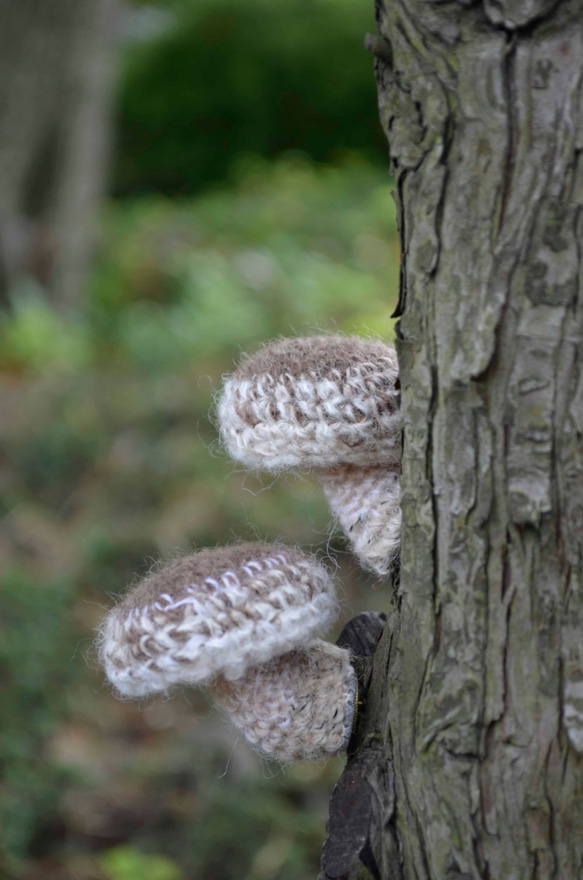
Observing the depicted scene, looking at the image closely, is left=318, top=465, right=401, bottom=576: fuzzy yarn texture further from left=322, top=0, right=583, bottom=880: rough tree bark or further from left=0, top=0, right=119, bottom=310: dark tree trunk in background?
left=0, top=0, right=119, bottom=310: dark tree trunk in background

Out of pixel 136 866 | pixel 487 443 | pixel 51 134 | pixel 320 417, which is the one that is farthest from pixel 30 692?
pixel 51 134

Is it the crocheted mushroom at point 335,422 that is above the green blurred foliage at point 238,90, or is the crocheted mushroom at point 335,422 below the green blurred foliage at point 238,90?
below

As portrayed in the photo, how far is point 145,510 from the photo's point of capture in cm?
272

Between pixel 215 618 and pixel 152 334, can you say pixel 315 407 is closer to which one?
pixel 215 618

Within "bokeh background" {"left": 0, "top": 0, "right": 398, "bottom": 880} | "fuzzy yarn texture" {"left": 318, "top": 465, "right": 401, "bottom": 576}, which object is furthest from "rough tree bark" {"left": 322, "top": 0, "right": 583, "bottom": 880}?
"bokeh background" {"left": 0, "top": 0, "right": 398, "bottom": 880}

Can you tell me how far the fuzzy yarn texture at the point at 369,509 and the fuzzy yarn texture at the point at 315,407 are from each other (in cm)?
2

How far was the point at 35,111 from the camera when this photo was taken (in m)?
3.91

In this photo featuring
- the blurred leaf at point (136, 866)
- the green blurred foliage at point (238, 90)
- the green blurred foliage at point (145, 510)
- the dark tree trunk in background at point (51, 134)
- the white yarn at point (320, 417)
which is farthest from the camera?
the green blurred foliage at point (238, 90)

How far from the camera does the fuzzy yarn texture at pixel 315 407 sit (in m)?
0.70

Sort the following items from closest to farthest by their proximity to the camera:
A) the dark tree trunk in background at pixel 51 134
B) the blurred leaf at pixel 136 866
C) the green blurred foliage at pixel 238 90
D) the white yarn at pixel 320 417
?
the white yarn at pixel 320 417 < the blurred leaf at pixel 136 866 < the dark tree trunk in background at pixel 51 134 < the green blurred foliage at pixel 238 90

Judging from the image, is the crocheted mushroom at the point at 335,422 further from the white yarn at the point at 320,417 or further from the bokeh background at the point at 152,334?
the bokeh background at the point at 152,334

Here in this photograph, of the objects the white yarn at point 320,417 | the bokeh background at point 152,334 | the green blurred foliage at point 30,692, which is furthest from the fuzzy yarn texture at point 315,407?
the green blurred foliage at point 30,692

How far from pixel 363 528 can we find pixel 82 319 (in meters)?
3.60

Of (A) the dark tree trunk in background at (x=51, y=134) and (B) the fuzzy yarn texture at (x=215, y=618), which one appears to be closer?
(B) the fuzzy yarn texture at (x=215, y=618)
